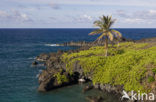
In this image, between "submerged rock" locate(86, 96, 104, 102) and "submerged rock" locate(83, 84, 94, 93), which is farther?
"submerged rock" locate(83, 84, 94, 93)

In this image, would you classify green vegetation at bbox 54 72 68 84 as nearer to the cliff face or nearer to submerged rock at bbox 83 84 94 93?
the cliff face

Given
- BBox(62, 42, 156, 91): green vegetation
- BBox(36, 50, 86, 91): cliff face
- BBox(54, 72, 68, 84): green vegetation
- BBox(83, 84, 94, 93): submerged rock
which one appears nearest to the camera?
BBox(62, 42, 156, 91): green vegetation

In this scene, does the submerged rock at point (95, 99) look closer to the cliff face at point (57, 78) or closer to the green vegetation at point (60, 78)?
the green vegetation at point (60, 78)

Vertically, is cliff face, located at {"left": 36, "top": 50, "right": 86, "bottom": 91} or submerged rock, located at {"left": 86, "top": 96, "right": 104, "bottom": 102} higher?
cliff face, located at {"left": 36, "top": 50, "right": 86, "bottom": 91}

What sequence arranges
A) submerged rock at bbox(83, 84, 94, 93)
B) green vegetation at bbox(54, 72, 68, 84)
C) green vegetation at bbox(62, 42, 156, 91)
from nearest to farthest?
green vegetation at bbox(62, 42, 156, 91)
submerged rock at bbox(83, 84, 94, 93)
green vegetation at bbox(54, 72, 68, 84)

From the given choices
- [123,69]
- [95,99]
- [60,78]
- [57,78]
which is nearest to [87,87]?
[95,99]

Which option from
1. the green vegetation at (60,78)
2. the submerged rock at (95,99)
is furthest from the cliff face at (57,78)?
the submerged rock at (95,99)

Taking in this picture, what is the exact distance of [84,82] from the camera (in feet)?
157

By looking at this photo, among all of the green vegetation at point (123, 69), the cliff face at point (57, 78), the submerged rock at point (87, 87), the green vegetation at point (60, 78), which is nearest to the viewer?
the green vegetation at point (123, 69)

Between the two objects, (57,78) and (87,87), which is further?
(57,78)

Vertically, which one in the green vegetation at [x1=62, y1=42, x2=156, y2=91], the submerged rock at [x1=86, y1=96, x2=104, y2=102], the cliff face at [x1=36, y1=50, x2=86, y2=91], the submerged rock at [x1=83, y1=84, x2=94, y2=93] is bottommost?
the submerged rock at [x1=86, y1=96, x2=104, y2=102]

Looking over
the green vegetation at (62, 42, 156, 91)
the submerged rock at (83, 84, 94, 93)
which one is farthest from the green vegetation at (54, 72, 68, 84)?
the submerged rock at (83, 84, 94, 93)

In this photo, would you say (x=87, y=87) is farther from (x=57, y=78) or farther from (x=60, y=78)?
(x=57, y=78)

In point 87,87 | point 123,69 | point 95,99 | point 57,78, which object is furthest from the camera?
point 57,78
